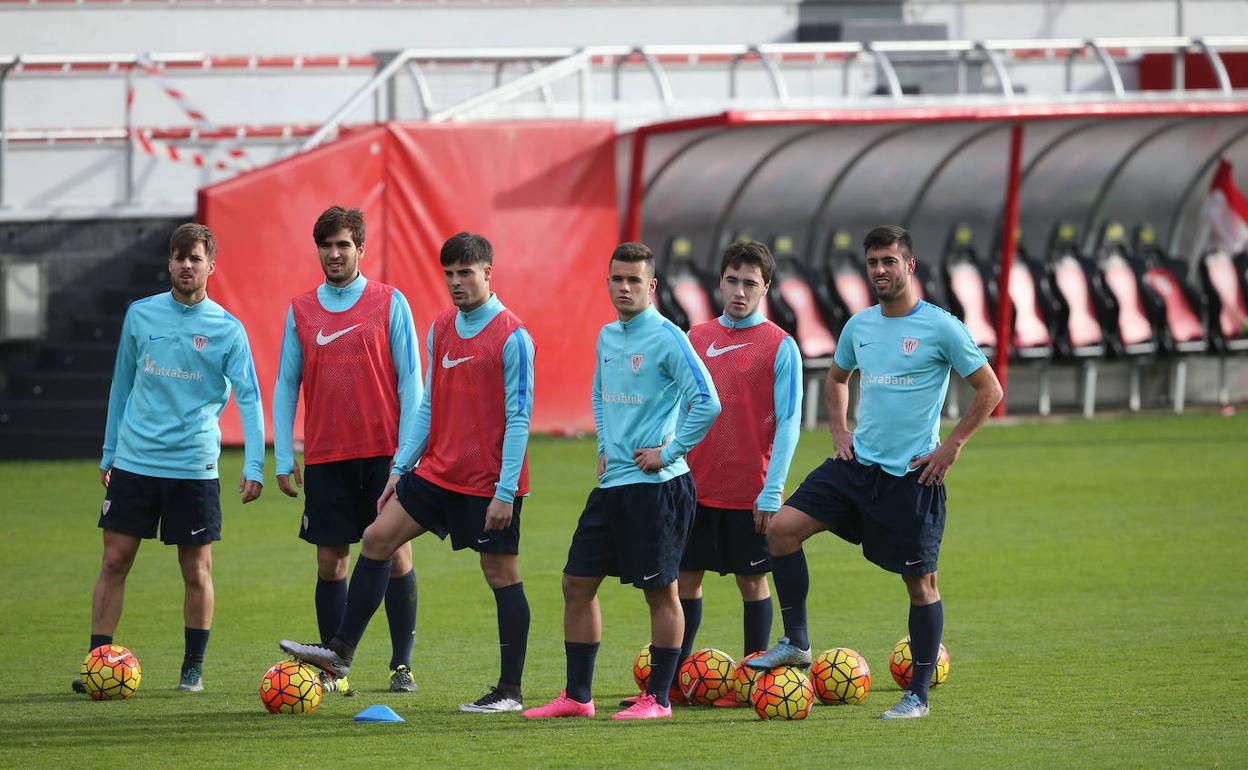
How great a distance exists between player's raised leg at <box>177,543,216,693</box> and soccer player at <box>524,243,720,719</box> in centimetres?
143

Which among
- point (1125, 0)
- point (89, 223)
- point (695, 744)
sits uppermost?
point (1125, 0)

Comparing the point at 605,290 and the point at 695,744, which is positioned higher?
the point at 605,290

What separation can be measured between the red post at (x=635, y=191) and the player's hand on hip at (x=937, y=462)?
33.6 feet

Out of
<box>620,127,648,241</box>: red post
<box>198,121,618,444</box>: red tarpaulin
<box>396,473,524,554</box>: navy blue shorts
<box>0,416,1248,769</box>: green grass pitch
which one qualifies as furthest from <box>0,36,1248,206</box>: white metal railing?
<box>396,473,524,554</box>: navy blue shorts

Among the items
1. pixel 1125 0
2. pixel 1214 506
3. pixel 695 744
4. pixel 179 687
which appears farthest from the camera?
pixel 1125 0

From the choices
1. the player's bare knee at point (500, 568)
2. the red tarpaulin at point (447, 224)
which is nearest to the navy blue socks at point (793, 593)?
the player's bare knee at point (500, 568)

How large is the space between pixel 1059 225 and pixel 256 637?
526 inches

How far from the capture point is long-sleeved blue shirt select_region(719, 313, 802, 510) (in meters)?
6.91

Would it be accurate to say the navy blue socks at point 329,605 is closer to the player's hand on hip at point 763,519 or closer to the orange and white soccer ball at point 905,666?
the player's hand on hip at point 763,519

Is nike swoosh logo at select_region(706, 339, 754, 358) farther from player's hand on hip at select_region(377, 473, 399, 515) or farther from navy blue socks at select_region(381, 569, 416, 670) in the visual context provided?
navy blue socks at select_region(381, 569, 416, 670)

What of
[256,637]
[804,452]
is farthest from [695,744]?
[804,452]

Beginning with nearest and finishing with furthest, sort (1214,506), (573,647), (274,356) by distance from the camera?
(573,647)
(1214,506)
(274,356)

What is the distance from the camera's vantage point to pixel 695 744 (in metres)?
6.31

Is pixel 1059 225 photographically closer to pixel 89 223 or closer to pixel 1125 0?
pixel 1125 0
